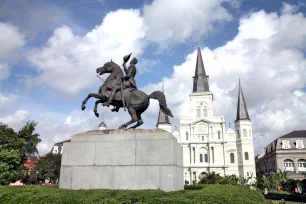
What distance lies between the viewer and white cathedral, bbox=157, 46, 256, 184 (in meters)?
64.4

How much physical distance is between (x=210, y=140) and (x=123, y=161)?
62175 mm

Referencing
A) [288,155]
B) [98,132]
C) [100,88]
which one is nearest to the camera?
[98,132]

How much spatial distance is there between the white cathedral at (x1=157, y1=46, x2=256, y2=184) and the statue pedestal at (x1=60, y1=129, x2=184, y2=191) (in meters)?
57.7

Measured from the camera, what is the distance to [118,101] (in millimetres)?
9594

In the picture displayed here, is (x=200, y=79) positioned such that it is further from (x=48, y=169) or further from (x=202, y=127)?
(x=48, y=169)

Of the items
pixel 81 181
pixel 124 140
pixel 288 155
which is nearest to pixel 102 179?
pixel 81 181

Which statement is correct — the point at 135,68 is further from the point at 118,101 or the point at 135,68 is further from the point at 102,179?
the point at 102,179

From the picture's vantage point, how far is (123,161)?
821 cm

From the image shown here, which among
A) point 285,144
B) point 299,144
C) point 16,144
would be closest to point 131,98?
point 16,144

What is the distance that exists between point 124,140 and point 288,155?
5955 cm

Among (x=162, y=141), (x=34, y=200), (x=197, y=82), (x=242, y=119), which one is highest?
(x=197, y=82)

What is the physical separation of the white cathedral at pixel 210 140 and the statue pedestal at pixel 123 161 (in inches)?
2272

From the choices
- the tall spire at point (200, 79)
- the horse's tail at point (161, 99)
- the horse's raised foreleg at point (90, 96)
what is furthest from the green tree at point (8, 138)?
the tall spire at point (200, 79)

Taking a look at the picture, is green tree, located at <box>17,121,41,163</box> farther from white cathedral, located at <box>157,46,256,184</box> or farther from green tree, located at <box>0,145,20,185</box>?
white cathedral, located at <box>157,46,256,184</box>
